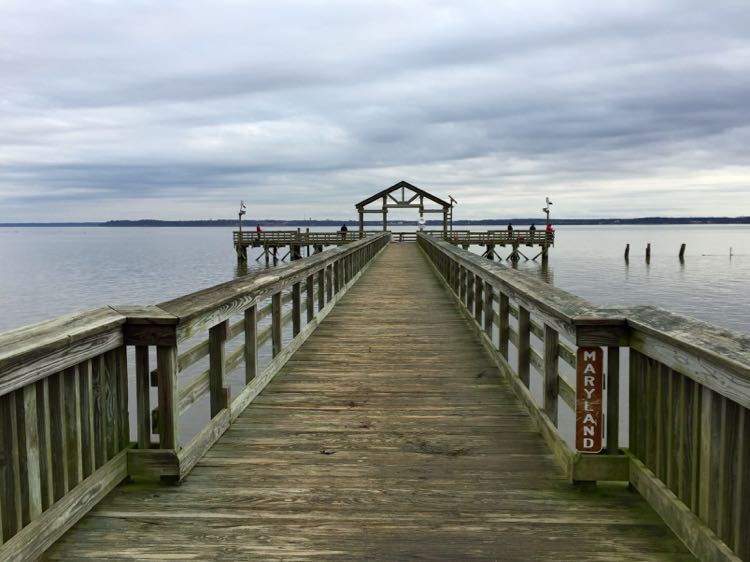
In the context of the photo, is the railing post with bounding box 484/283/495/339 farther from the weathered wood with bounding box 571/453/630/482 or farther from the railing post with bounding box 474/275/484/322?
the weathered wood with bounding box 571/453/630/482

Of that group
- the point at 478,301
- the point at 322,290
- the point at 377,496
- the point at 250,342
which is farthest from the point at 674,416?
the point at 322,290

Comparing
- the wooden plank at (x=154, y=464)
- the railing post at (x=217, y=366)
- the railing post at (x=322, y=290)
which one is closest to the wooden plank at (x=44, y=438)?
the wooden plank at (x=154, y=464)

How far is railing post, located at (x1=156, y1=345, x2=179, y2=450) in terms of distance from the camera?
354 centimetres

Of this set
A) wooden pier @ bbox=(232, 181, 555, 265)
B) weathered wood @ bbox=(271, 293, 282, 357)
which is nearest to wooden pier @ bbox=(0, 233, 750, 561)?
weathered wood @ bbox=(271, 293, 282, 357)

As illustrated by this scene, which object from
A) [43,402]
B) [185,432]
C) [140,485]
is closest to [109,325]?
[43,402]

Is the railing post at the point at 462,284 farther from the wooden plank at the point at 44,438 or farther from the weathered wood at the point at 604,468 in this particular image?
the wooden plank at the point at 44,438

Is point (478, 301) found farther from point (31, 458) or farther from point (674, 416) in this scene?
point (31, 458)

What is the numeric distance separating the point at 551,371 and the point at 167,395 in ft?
8.02

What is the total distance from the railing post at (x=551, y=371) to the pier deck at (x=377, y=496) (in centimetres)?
25

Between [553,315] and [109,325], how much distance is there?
8.47ft

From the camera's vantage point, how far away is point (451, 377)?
6188 millimetres

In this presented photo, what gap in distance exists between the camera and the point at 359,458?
156 inches

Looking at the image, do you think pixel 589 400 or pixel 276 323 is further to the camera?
pixel 276 323

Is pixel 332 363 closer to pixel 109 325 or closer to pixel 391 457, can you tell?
pixel 391 457
